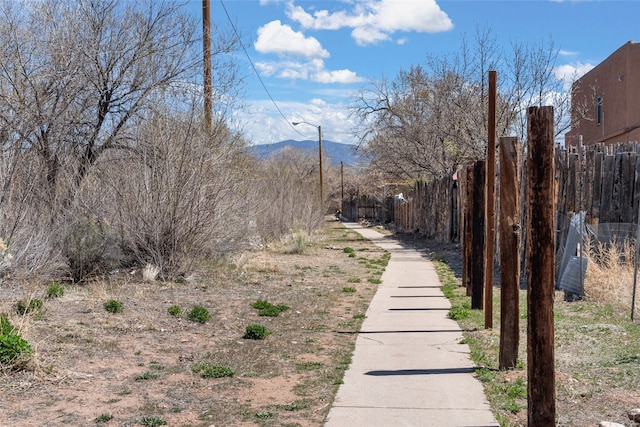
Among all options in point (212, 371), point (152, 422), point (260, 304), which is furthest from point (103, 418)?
point (260, 304)

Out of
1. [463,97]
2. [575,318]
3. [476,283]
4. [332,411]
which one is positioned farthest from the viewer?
[463,97]

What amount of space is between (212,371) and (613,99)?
75.6 ft

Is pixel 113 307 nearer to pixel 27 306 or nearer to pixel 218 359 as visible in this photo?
pixel 27 306

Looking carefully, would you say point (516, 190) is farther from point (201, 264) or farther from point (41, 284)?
point (201, 264)

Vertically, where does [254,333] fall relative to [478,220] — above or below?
below

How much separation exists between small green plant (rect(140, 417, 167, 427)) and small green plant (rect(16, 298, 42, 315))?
3.25 m

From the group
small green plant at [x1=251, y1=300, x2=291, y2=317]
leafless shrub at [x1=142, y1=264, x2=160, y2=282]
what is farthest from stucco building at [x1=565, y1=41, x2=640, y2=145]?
leafless shrub at [x1=142, y1=264, x2=160, y2=282]

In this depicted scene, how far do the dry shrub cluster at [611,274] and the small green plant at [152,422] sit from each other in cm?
713

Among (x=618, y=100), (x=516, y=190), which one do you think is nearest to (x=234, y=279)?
(x=516, y=190)

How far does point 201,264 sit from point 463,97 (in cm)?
1358

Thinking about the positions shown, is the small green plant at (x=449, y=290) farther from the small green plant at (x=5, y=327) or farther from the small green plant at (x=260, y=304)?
the small green plant at (x=5, y=327)

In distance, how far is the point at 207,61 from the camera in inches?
626

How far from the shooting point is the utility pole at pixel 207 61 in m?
15.0

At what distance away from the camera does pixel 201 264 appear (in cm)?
1407
